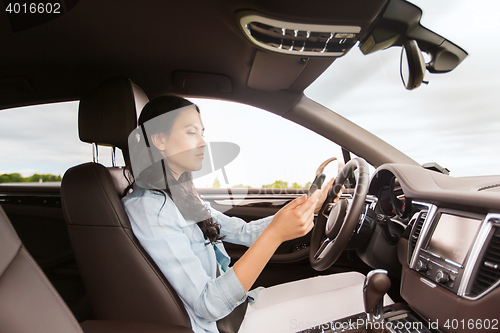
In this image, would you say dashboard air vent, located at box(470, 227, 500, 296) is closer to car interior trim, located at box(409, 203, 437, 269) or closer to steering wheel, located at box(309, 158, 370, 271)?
car interior trim, located at box(409, 203, 437, 269)

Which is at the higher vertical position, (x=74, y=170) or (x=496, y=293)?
(x=74, y=170)

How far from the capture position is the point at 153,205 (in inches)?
34.4

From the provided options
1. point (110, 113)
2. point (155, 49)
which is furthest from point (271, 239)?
point (155, 49)

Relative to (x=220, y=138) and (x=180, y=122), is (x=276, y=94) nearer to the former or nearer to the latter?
(x=220, y=138)

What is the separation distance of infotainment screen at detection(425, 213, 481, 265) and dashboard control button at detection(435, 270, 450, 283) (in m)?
0.05

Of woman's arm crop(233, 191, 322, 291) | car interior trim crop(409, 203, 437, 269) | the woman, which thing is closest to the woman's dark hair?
the woman

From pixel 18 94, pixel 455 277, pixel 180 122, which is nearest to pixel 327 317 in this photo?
pixel 455 277

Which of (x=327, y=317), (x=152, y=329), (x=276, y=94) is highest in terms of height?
(x=276, y=94)

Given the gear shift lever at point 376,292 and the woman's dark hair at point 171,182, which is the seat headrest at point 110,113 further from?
the gear shift lever at point 376,292

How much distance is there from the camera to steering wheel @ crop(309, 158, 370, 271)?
1.07 meters

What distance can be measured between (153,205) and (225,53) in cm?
86

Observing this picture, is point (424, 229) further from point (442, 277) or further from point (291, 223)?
point (291, 223)

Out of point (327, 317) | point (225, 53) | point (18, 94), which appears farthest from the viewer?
point (18, 94)

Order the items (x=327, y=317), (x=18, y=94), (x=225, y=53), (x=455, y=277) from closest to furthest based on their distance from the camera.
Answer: (x=455, y=277) → (x=327, y=317) → (x=225, y=53) → (x=18, y=94)
